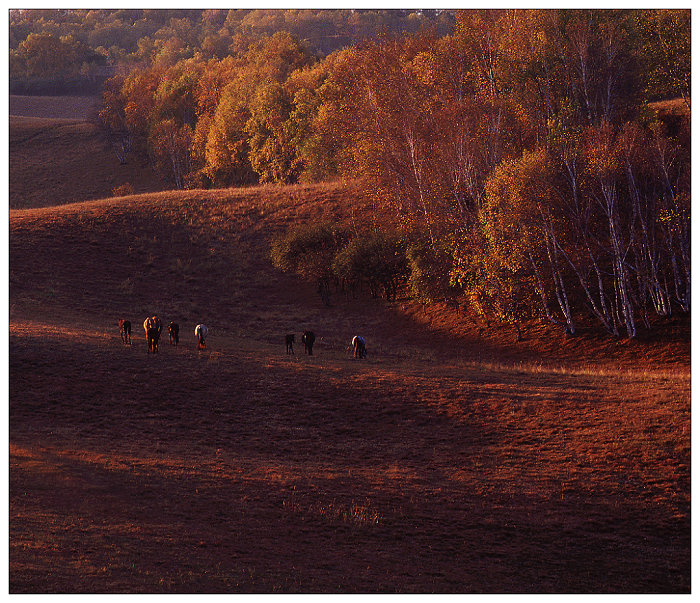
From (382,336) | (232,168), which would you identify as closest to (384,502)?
(382,336)

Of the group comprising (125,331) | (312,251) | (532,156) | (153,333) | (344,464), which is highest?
(532,156)

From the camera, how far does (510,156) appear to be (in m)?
44.5

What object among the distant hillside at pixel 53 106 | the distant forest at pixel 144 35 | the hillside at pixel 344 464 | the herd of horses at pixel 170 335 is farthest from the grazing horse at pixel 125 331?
the distant hillside at pixel 53 106

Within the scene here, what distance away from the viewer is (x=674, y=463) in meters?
21.8

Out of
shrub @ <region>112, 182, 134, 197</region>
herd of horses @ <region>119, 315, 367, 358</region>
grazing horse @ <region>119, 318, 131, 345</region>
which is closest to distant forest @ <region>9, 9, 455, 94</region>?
shrub @ <region>112, 182, 134, 197</region>

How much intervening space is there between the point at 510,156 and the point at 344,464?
91.2ft

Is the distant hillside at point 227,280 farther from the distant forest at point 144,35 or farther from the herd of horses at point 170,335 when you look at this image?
the distant forest at point 144,35

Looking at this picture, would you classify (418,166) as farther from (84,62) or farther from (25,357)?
(84,62)

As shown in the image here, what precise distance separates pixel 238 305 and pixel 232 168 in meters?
37.7

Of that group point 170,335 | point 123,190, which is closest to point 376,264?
point 170,335

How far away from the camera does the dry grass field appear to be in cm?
1577

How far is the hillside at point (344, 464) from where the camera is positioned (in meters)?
15.8

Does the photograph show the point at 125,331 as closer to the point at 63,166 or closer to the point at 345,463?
the point at 345,463

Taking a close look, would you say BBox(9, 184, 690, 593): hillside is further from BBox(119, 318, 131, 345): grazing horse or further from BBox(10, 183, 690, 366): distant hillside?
BBox(119, 318, 131, 345): grazing horse
